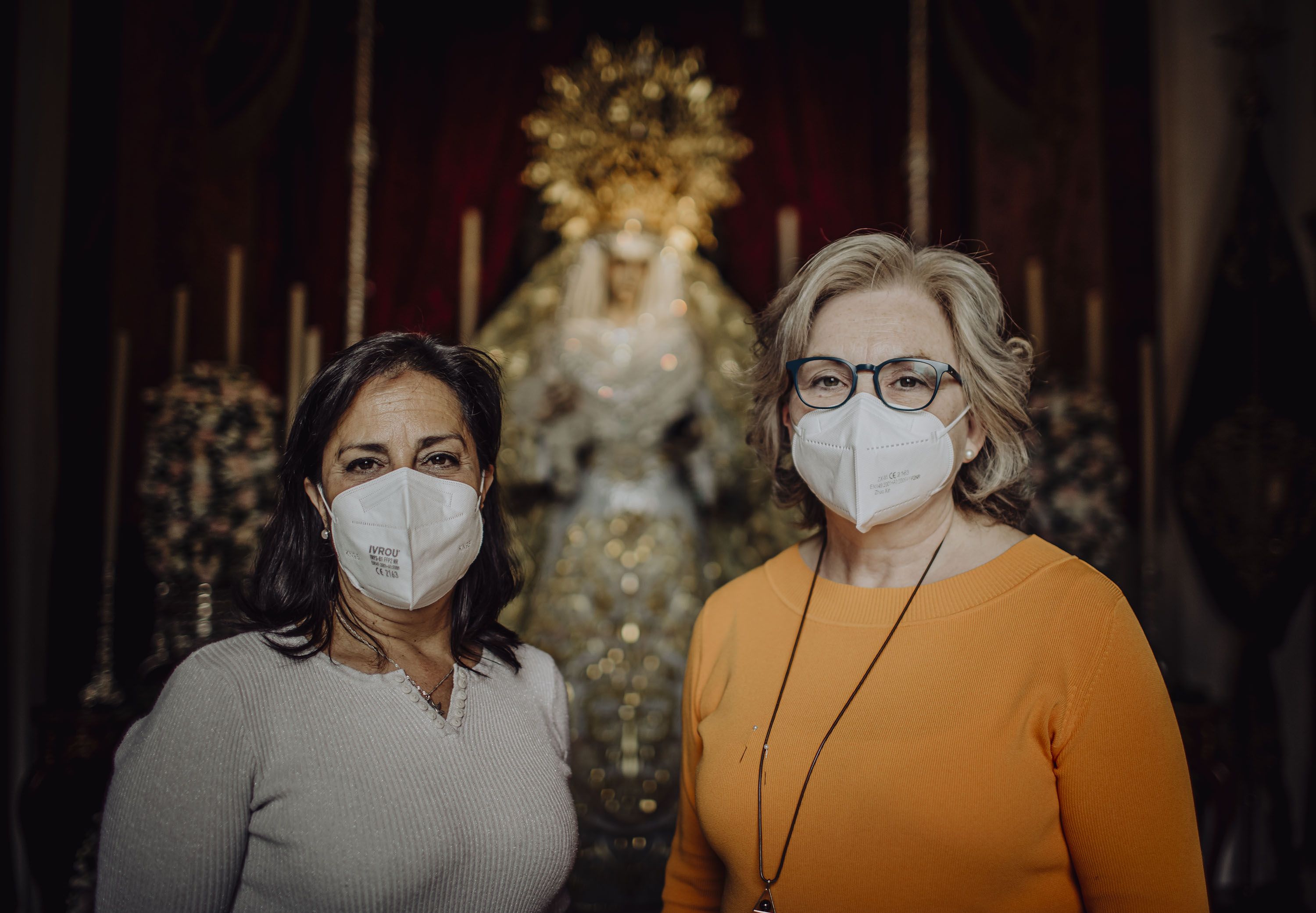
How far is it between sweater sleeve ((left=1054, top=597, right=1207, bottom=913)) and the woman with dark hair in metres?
0.74

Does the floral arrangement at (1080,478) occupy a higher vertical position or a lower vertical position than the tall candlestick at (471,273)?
lower

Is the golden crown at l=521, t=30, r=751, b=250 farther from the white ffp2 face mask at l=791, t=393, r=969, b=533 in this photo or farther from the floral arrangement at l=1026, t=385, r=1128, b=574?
the white ffp2 face mask at l=791, t=393, r=969, b=533

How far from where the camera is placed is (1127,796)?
44.3 inches

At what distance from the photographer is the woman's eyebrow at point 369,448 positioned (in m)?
1.29

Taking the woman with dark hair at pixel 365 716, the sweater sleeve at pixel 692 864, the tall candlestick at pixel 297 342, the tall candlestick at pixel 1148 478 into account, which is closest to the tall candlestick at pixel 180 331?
the tall candlestick at pixel 297 342

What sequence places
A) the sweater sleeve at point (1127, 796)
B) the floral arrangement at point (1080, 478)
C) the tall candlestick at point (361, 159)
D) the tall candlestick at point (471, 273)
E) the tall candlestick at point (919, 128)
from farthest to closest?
the tall candlestick at point (919, 128) → the tall candlestick at point (361, 159) → the tall candlestick at point (471, 273) → the floral arrangement at point (1080, 478) → the sweater sleeve at point (1127, 796)

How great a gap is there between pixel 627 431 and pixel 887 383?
2.03 metres

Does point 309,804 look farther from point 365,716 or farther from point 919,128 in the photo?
point 919,128

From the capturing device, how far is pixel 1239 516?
295cm

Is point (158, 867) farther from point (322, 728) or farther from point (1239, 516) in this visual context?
point (1239, 516)

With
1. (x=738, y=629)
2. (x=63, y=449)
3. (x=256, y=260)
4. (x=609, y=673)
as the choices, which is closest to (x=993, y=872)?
(x=738, y=629)

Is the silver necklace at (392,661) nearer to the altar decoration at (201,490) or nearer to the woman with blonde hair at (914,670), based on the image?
the woman with blonde hair at (914,670)

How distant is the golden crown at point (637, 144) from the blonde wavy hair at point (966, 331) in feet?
7.26

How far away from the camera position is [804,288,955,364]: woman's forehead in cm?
139
